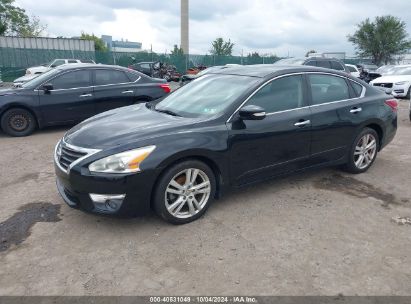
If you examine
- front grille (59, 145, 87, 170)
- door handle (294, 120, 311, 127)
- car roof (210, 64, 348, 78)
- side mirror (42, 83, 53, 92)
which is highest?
car roof (210, 64, 348, 78)

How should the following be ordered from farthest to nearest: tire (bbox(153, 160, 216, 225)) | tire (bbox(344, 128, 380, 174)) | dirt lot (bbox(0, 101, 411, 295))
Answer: tire (bbox(344, 128, 380, 174)), tire (bbox(153, 160, 216, 225)), dirt lot (bbox(0, 101, 411, 295))

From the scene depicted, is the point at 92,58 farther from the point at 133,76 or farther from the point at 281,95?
the point at 281,95

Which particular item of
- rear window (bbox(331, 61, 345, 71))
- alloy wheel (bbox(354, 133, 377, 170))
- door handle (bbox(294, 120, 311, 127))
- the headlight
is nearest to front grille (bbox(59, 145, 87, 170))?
the headlight

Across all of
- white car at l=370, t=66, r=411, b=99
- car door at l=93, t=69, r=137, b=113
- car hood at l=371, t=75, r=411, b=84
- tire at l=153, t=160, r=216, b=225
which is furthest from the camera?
car hood at l=371, t=75, r=411, b=84

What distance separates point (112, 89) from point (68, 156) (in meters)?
4.86

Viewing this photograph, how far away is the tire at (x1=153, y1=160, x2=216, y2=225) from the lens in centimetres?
352

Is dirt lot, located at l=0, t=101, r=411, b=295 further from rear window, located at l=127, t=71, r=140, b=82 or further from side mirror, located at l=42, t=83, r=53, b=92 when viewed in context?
rear window, located at l=127, t=71, r=140, b=82

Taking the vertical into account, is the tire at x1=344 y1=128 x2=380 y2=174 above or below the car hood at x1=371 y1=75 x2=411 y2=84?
below

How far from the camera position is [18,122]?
25.2ft

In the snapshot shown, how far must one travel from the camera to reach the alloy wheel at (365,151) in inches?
204

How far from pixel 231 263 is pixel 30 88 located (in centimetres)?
637

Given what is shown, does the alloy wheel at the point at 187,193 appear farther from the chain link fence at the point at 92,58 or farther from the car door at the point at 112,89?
the chain link fence at the point at 92,58

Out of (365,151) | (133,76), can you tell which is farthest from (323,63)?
(365,151)

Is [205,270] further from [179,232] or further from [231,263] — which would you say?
[179,232]
